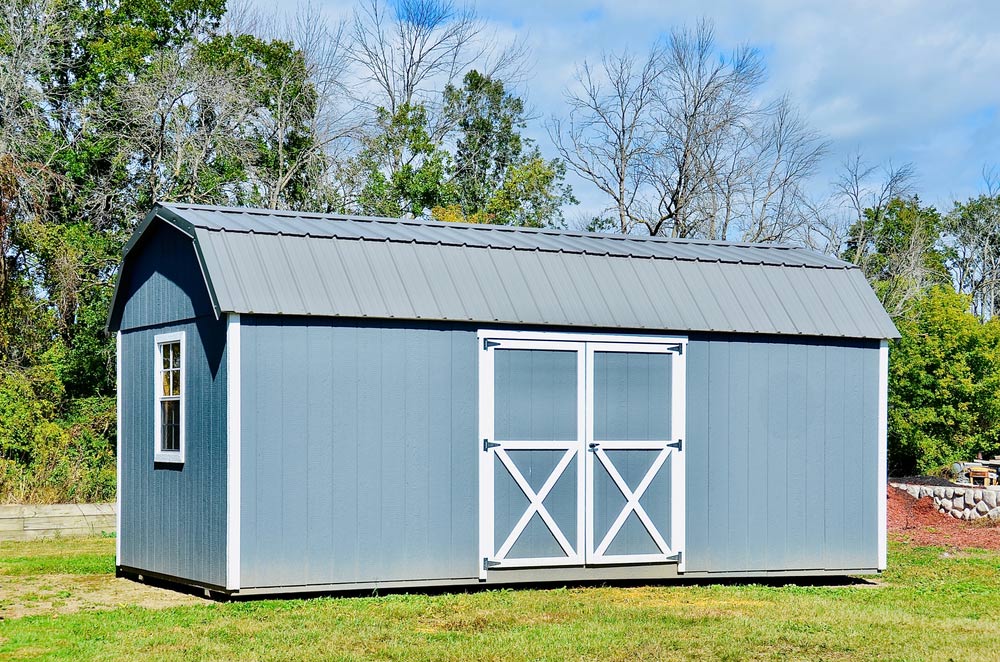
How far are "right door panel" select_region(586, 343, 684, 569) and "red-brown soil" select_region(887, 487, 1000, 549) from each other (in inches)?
221

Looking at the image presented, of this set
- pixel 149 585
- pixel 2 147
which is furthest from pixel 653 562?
pixel 2 147

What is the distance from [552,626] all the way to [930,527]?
10.3m

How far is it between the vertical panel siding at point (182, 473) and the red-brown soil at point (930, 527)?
9.26 meters

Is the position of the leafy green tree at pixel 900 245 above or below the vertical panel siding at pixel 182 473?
above

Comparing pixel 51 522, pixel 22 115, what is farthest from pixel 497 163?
pixel 51 522

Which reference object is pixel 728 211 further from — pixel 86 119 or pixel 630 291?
pixel 630 291

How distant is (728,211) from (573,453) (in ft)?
66.5

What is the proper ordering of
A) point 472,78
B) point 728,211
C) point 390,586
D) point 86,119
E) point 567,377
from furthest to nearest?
point 472,78 → point 728,211 → point 86,119 → point 567,377 → point 390,586

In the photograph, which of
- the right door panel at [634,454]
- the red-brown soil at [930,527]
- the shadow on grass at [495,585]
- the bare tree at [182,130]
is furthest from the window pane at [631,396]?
the bare tree at [182,130]

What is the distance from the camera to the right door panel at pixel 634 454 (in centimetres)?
1104

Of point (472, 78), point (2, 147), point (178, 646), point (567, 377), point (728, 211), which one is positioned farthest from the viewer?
point (472, 78)

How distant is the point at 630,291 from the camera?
11.4 meters

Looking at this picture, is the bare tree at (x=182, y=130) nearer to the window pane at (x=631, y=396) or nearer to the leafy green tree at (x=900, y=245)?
the window pane at (x=631, y=396)

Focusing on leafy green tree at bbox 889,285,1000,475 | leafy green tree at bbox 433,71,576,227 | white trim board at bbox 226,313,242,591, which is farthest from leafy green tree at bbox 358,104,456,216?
white trim board at bbox 226,313,242,591
